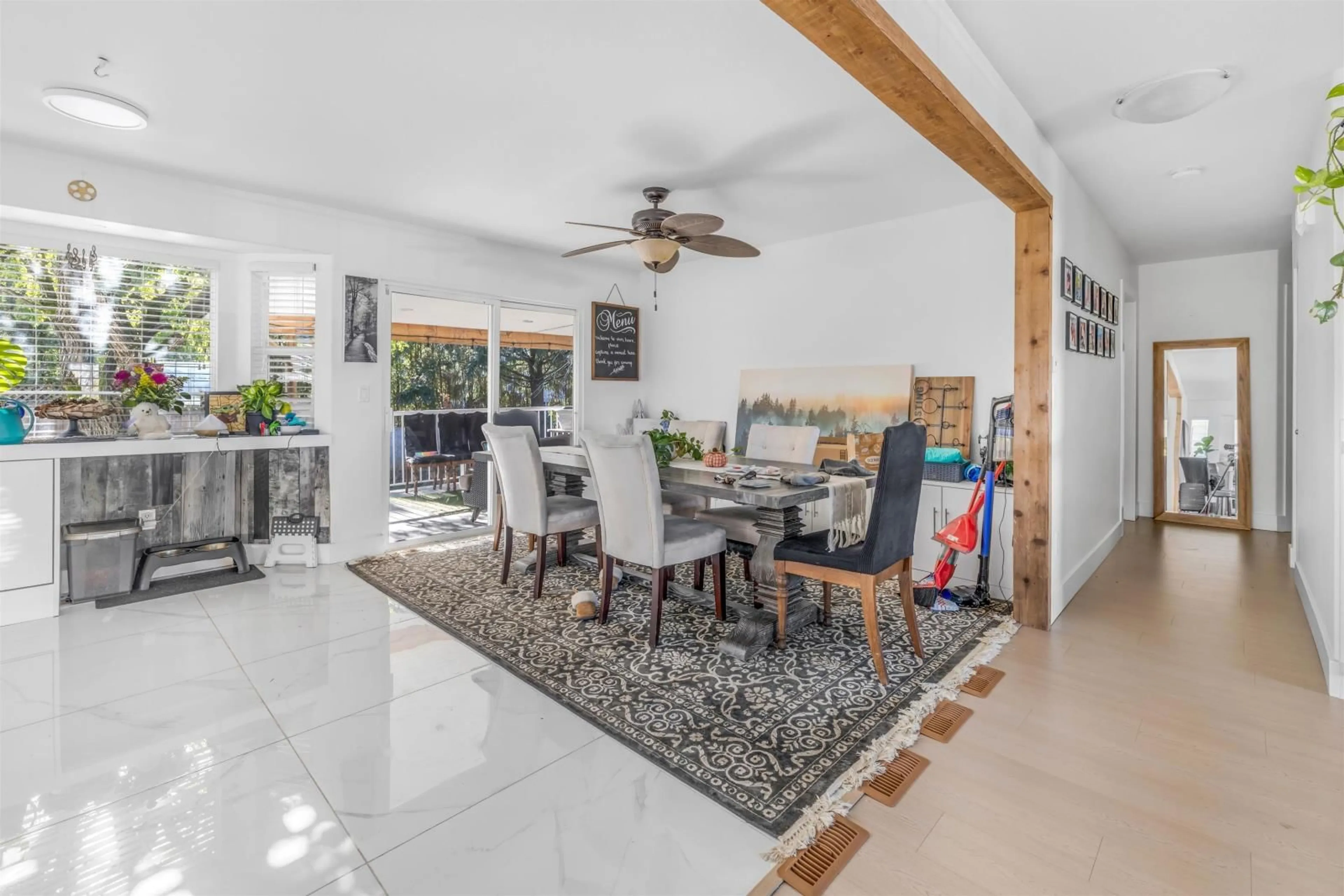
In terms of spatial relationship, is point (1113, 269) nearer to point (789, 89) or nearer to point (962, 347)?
point (962, 347)

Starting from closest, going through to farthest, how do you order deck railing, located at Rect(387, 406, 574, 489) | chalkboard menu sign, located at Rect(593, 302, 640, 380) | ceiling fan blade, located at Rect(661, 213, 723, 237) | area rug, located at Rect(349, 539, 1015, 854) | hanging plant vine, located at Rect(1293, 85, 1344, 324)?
hanging plant vine, located at Rect(1293, 85, 1344, 324) < area rug, located at Rect(349, 539, 1015, 854) < ceiling fan blade, located at Rect(661, 213, 723, 237) < deck railing, located at Rect(387, 406, 574, 489) < chalkboard menu sign, located at Rect(593, 302, 640, 380)

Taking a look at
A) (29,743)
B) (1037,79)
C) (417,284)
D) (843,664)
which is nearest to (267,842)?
(29,743)

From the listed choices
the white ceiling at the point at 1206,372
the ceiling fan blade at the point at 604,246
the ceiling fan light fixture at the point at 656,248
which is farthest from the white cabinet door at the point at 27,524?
the white ceiling at the point at 1206,372

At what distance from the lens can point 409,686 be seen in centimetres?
254

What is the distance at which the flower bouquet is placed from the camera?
3.79 m

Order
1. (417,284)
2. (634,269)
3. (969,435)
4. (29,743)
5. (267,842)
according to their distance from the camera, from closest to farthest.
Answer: (267,842), (29,743), (969,435), (417,284), (634,269)

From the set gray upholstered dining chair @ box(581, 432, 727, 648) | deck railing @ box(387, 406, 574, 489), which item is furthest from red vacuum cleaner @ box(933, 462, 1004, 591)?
deck railing @ box(387, 406, 574, 489)

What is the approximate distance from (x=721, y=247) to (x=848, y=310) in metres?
1.56

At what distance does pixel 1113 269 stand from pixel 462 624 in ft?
17.4

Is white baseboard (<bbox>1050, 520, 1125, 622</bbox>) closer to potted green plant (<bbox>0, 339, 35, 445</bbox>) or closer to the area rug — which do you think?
the area rug

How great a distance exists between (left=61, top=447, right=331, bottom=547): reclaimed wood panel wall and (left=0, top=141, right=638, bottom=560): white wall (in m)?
0.19

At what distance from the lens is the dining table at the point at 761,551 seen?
9.12ft

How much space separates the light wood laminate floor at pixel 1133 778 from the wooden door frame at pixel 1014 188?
0.47 m

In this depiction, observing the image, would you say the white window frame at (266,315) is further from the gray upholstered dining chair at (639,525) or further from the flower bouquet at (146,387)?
the gray upholstered dining chair at (639,525)
